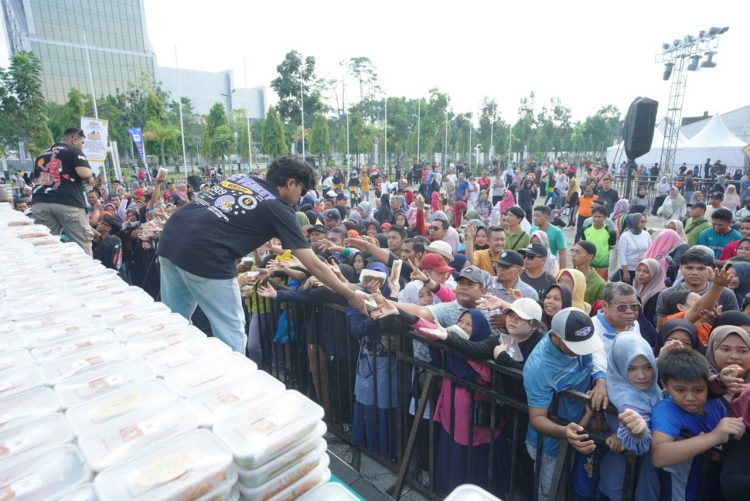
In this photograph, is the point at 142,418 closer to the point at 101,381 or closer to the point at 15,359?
the point at 101,381

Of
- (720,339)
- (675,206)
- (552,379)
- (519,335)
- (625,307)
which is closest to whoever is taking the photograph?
(552,379)

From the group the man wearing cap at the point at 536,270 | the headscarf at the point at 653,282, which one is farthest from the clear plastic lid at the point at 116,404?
the headscarf at the point at 653,282

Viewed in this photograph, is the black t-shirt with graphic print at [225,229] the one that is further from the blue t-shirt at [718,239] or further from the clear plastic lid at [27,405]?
the blue t-shirt at [718,239]

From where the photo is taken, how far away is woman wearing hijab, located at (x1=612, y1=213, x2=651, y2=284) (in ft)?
20.1

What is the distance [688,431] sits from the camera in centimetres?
212

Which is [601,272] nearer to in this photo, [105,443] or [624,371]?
[624,371]

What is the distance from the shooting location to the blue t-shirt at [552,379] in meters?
2.35

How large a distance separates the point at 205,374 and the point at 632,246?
6.30m

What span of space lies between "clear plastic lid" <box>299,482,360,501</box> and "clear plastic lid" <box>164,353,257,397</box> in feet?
1.78

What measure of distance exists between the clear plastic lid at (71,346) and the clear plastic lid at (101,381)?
27cm

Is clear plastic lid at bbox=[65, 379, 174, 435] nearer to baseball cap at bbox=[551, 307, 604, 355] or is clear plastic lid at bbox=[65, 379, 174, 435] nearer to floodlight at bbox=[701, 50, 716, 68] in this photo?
baseball cap at bbox=[551, 307, 604, 355]

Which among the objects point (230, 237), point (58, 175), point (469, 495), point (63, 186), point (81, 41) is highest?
point (81, 41)

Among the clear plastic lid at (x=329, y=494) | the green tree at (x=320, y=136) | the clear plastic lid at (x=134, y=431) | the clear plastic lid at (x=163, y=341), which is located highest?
the green tree at (x=320, y=136)

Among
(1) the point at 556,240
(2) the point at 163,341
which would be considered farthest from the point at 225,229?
(1) the point at 556,240
